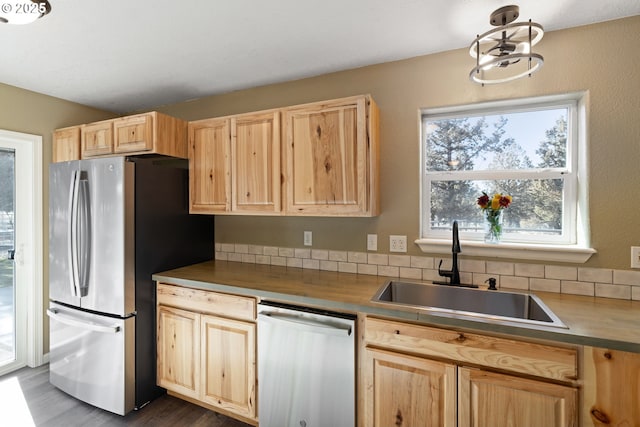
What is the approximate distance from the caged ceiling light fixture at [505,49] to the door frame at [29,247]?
11.0 ft

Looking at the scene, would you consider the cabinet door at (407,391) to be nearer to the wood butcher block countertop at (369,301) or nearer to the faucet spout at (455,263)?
the wood butcher block countertop at (369,301)

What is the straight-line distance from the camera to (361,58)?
6.75 ft

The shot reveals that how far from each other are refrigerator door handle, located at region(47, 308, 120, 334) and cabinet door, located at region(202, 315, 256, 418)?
0.60m

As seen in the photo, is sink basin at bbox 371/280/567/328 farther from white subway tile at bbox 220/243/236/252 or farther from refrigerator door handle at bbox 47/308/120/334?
refrigerator door handle at bbox 47/308/120/334

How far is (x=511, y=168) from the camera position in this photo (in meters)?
1.94

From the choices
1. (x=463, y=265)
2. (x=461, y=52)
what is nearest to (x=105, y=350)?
(x=463, y=265)

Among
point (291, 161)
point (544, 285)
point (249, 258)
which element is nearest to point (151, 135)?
point (291, 161)

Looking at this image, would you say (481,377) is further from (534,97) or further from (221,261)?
(221,261)

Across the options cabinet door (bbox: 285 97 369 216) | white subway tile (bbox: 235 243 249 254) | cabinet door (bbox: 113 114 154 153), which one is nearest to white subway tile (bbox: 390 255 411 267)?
cabinet door (bbox: 285 97 369 216)

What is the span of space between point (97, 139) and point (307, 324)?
2309 millimetres

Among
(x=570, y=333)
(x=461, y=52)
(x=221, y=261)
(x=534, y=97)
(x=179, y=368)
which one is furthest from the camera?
A: (x=221, y=261)

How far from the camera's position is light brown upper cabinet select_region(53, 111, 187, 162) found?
7.40ft

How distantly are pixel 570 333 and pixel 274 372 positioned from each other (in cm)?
140

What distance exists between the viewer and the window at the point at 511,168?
5.95 feet
